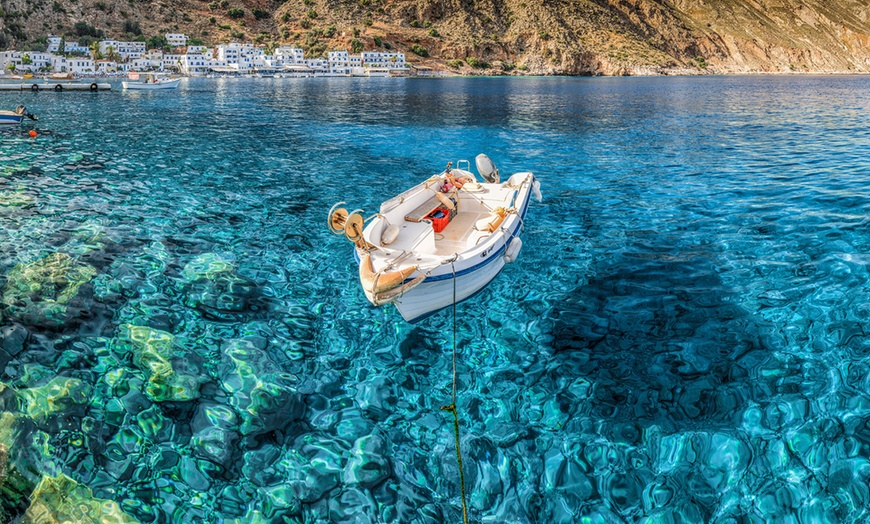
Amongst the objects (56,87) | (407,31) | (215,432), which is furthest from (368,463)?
(407,31)

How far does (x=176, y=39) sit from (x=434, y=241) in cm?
19367

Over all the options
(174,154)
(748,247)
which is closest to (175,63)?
(174,154)

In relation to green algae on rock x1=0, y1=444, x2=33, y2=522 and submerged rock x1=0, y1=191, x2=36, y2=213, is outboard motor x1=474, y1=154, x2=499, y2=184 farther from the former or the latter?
submerged rock x1=0, y1=191, x2=36, y2=213

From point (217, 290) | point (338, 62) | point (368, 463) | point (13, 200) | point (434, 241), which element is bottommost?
point (368, 463)

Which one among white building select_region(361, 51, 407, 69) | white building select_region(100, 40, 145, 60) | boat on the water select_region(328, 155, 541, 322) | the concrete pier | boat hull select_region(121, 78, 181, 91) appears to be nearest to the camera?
boat on the water select_region(328, 155, 541, 322)

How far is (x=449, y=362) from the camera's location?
31.2 feet

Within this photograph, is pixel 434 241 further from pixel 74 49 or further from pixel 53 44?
pixel 53 44

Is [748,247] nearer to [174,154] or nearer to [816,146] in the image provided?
[816,146]

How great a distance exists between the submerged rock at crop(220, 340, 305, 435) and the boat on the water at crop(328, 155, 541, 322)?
7.34ft

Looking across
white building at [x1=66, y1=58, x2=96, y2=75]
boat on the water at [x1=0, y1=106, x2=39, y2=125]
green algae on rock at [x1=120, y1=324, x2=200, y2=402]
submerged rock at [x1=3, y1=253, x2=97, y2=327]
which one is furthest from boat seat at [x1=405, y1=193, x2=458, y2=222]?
white building at [x1=66, y1=58, x2=96, y2=75]

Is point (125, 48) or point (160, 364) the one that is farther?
point (125, 48)

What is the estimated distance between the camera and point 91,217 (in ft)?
54.6

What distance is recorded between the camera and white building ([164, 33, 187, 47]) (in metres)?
165

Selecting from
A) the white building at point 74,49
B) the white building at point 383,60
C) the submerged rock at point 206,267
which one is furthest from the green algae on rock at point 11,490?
the white building at point 74,49
